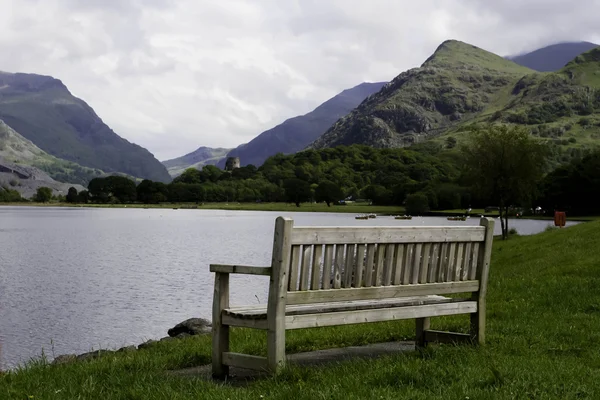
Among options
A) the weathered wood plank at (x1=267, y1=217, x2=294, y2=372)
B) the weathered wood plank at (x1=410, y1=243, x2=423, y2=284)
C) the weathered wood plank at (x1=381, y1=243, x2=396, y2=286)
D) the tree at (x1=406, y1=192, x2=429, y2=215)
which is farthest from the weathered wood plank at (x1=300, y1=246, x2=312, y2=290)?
the tree at (x1=406, y1=192, x2=429, y2=215)

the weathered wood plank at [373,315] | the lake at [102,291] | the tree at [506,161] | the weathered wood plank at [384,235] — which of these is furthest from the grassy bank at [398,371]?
the tree at [506,161]

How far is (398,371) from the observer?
816 cm

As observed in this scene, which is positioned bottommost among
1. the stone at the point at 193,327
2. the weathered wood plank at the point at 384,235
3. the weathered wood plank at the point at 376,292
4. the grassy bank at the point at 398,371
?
the stone at the point at 193,327

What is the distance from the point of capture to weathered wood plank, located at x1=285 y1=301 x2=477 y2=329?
8342 millimetres

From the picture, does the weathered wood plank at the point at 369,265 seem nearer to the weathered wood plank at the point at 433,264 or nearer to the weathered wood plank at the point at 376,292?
the weathered wood plank at the point at 376,292

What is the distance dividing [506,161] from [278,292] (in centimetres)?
5533

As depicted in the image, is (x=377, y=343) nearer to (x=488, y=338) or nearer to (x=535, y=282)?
(x=488, y=338)

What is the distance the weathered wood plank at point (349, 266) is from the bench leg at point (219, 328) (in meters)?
1.63

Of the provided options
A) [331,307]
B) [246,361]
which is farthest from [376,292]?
[246,361]

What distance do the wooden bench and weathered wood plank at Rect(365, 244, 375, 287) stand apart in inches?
0.6

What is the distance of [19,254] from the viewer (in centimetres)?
6359

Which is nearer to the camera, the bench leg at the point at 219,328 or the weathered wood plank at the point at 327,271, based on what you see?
the weathered wood plank at the point at 327,271

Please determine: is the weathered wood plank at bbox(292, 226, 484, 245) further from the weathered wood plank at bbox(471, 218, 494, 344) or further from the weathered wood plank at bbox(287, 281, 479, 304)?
the weathered wood plank at bbox(287, 281, 479, 304)

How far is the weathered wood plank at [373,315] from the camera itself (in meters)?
8.34
